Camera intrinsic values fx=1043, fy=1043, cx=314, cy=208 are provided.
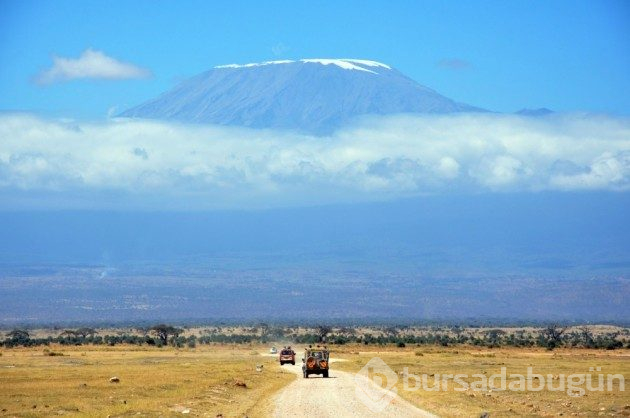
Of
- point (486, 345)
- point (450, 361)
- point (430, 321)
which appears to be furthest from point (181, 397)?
point (430, 321)

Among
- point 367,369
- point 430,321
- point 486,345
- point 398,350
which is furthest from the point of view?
point 430,321

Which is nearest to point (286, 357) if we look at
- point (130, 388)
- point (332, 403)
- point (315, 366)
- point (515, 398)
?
point (315, 366)

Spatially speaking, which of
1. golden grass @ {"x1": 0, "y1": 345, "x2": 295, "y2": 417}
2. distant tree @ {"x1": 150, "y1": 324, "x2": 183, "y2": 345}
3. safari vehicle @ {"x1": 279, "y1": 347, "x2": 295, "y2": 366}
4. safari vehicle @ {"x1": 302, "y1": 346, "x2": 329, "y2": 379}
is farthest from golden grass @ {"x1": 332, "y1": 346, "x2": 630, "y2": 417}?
distant tree @ {"x1": 150, "y1": 324, "x2": 183, "y2": 345}

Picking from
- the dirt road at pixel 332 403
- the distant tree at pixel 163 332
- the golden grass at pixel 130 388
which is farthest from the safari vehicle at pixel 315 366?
the distant tree at pixel 163 332

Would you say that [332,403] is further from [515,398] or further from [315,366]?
[315,366]

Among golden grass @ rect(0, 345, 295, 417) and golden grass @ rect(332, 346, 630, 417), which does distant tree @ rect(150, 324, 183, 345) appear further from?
golden grass @ rect(332, 346, 630, 417)

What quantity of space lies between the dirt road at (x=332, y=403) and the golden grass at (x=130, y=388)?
0.87 metres

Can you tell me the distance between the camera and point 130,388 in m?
42.1

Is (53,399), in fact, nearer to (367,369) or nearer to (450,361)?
(367,369)

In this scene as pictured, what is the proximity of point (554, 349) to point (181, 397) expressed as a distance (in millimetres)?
56492

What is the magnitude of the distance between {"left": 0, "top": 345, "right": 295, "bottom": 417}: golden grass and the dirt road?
34.1 inches

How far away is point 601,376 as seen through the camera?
48.6 meters

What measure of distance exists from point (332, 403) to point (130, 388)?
10.6m

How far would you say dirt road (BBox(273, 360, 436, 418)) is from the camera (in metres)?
31.3
